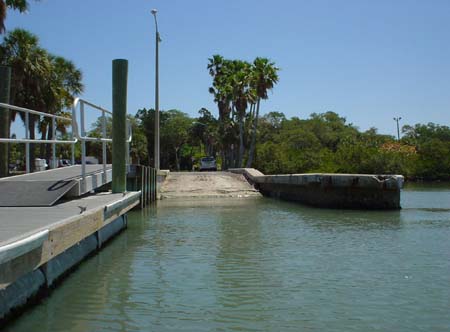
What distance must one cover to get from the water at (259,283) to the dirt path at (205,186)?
557 inches

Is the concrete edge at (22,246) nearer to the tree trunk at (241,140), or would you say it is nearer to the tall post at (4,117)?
the tall post at (4,117)

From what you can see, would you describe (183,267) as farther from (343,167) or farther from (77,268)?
(343,167)

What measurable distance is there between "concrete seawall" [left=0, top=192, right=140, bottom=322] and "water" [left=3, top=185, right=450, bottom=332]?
21cm

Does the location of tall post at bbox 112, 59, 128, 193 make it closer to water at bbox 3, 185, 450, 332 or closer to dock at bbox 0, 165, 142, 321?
dock at bbox 0, 165, 142, 321

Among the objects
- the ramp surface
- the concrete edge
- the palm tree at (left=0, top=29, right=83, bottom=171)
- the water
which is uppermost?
the palm tree at (left=0, top=29, right=83, bottom=171)

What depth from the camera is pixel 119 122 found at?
12.1 meters

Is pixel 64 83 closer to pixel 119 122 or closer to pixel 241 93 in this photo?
pixel 241 93

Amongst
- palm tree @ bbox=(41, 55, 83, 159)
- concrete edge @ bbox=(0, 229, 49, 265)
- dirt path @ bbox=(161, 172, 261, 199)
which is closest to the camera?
concrete edge @ bbox=(0, 229, 49, 265)

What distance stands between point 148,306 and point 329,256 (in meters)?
4.21

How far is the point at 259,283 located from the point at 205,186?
872 inches

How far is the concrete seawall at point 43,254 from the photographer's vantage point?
4645 millimetres

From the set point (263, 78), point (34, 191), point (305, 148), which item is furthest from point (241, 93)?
point (34, 191)

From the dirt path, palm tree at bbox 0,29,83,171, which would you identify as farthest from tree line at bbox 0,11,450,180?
the dirt path

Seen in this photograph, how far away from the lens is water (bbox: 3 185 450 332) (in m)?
5.62
